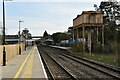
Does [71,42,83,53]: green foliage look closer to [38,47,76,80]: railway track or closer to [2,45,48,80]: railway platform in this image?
[38,47,76,80]: railway track

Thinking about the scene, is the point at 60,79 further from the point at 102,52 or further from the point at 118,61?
the point at 102,52

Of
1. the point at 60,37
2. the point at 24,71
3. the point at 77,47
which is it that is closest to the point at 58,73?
the point at 24,71

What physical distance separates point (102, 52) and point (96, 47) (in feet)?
11.1

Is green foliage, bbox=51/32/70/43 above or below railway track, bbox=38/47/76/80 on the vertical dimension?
above

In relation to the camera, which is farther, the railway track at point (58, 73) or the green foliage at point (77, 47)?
the green foliage at point (77, 47)

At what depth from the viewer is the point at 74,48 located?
48.3m

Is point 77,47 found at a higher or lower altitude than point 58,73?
A: higher

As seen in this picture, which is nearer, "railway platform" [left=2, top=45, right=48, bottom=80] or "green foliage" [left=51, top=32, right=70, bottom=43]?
"railway platform" [left=2, top=45, right=48, bottom=80]

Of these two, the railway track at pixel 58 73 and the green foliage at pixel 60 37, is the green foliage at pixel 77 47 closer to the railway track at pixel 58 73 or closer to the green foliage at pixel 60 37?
the railway track at pixel 58 73

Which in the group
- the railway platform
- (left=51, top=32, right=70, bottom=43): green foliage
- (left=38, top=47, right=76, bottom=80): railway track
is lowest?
(left=38, top=47, right=76, bottom=80): railway track

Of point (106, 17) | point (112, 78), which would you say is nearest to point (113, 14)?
point (106, 17)

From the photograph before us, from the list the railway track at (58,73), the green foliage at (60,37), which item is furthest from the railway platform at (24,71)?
the green foliage at (60,37)

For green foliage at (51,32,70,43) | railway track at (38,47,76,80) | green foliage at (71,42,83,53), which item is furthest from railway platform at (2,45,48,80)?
green foliage at (51,32,70,43)

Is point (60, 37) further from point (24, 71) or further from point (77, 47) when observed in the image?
point (24, 71)
